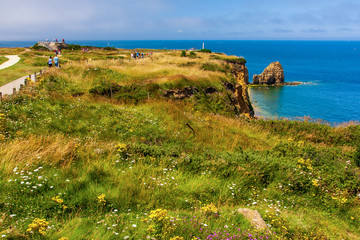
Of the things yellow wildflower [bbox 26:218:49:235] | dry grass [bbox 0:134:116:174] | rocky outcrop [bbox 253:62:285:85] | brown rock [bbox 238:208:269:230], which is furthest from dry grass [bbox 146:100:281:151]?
rocky outcrop [bbox 253:62:285:85]

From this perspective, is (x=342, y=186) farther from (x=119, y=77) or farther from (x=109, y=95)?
(x=119, y=77)

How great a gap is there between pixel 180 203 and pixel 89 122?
8.20 m

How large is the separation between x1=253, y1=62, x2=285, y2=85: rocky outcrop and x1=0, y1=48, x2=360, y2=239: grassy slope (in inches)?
3320

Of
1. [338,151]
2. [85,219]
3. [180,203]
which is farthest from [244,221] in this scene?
[338,151]

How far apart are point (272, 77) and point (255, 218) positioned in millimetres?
95801

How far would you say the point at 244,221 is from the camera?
5145mm

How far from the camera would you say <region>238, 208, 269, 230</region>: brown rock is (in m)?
4.99

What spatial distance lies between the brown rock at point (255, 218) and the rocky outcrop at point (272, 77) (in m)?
93.6

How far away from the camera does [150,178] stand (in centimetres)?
671

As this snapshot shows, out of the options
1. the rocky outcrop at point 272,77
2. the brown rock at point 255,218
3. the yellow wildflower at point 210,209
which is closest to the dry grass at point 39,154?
the yellow wildflower at point 210,209

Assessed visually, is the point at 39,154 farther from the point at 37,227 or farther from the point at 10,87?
the point at 10,87

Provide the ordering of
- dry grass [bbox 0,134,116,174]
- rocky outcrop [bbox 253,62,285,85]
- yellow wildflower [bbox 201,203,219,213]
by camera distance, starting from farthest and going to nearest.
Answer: rocky outcrop [bbox 253,62,285,85] → dry grass [bbox 0,134,116,174] → yellow wildflower [bbox 201,203,219,213]

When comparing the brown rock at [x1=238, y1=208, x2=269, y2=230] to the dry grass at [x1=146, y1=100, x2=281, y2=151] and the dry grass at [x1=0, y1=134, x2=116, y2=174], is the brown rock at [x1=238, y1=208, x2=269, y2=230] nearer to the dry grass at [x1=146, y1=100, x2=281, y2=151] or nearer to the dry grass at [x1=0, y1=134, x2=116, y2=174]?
the dry grass at [x1=0, y1=134, x2=116, y2=174]

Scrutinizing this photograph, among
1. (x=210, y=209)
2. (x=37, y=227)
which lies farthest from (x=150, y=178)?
(x=37, y=227)
